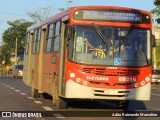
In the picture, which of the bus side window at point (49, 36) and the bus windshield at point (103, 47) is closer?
the bus windshield at point (103, 47)

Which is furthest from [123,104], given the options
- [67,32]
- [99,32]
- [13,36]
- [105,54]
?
[13,36]

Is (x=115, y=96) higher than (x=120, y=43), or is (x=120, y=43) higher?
(x=120, y=43)

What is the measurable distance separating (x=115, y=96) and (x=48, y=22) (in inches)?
187

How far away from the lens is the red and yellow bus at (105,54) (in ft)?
46.4

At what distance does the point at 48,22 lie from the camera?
17797 millimetres

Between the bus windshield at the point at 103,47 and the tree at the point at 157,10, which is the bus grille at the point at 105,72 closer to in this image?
the bus windshield at the point at 103,47

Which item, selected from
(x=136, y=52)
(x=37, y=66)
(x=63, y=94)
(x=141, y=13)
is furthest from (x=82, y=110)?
(x=37, y=66)

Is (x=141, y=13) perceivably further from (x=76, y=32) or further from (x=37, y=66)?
(x=37, y=66)

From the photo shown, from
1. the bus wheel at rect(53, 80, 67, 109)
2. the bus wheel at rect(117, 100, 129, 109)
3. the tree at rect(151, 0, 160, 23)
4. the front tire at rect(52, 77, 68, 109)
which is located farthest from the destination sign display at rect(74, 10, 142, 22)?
the tree at rect(151, 0, 160, 23)

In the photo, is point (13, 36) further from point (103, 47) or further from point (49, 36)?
point (103, 47)

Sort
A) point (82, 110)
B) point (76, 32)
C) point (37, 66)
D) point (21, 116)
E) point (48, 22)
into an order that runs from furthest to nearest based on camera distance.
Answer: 1. point (37, 66)
2. point (48, 22)
3. point (82, 110)
4. point (76, 32)
5. point (21, 116)

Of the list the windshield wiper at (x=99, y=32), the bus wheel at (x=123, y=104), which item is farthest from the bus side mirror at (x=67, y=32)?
the bus wheel at (x=123, y=104)

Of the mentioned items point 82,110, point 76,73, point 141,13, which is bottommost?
point 82,110

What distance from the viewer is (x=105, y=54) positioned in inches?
559
